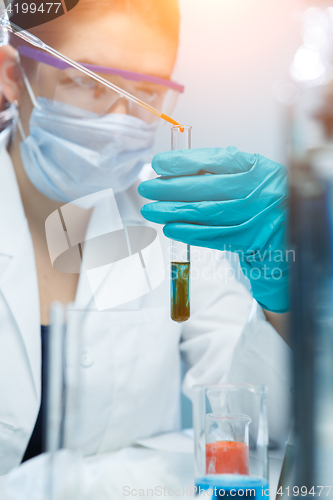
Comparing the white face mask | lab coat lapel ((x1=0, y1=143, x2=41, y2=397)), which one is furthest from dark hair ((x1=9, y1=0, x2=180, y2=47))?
lab coat lapel ((x1=0, y1=143, x2=41, y2=397))

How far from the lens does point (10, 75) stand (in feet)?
3.26

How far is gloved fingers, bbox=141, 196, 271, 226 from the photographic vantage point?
709 millimetres

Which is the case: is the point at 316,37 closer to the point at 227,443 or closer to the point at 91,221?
the point at 227,443

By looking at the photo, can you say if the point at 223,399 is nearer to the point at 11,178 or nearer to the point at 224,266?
the point at 224,266

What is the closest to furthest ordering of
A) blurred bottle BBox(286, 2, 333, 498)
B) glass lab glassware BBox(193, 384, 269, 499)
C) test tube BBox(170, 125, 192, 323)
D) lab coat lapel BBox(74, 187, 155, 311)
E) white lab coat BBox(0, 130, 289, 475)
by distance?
blurred bottle BBox(286, 2, 333, 498), glass lab glassware BBox(193, 384, 269, 499), test tube BBox(170, 125, 192, 323), white lab coat BBox(0, 130, 289, 475), lab coat lapel BBox(74, 187, 155, 311)

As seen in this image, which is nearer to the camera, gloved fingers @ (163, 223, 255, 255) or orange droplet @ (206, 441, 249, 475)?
orange droplet @ (206, 441, 249, 475)

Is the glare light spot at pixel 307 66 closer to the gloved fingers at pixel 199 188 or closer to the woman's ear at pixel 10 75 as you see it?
the gloved fingers at pixel 199 188

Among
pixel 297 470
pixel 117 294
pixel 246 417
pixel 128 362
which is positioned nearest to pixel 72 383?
pixel 128 362

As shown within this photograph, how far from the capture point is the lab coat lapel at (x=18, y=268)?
0.93 meters

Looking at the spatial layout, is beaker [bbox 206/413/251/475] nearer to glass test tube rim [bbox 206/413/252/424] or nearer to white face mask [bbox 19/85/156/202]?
glass test tube rim [bbox 206/413/252/424]

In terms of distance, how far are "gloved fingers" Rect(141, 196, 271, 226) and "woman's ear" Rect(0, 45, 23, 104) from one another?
566 mm

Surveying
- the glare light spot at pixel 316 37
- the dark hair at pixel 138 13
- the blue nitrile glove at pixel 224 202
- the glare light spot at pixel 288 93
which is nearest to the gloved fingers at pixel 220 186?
the blue nitrile glove at pixel 224 202

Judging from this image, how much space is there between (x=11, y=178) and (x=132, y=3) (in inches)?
21.9

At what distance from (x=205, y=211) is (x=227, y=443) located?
0.39 m
